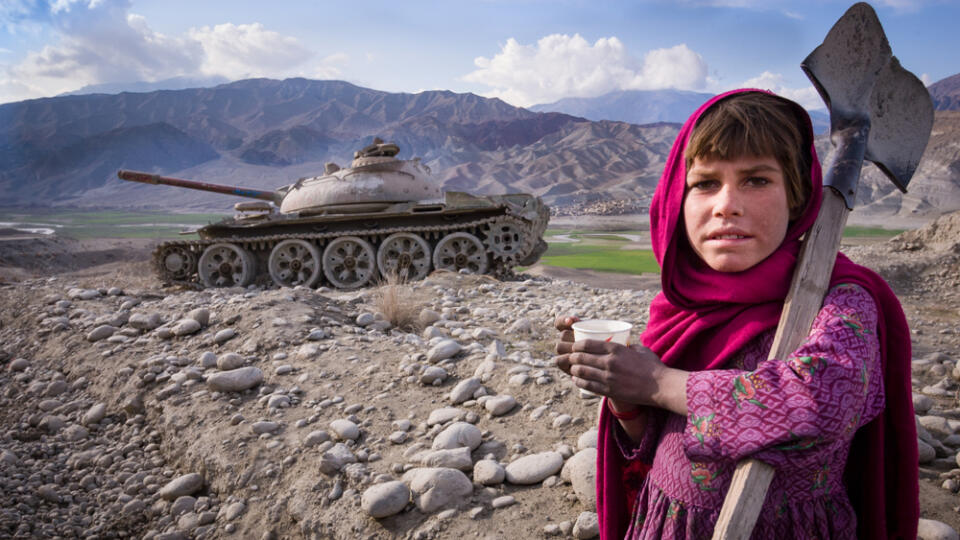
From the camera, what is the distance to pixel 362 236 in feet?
32.8

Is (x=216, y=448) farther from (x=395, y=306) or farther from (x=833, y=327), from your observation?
(x=833, y=327)

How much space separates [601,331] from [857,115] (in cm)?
87

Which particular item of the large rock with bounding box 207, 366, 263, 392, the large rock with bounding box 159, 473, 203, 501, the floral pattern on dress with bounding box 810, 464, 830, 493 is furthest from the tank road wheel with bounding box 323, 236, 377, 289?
the floral pattern on dress with bounding box 810, 464, 830, 493

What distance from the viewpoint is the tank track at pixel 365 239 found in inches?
380

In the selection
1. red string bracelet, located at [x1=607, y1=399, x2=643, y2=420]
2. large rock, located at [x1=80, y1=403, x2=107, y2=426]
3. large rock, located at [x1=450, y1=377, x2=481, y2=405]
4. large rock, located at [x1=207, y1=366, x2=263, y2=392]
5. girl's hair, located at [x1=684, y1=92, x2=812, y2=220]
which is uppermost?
girl's hair, located at [x1=684, y1=92, x2=812, y2=220]

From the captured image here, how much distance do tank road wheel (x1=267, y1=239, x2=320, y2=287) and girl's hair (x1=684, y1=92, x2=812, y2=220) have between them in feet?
31.2

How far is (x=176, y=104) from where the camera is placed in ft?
269

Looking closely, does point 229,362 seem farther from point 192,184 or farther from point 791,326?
point 192,184

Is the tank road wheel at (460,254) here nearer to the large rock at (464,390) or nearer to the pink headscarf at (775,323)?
the large rock at (464,390)

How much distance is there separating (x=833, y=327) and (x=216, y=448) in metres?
3.08

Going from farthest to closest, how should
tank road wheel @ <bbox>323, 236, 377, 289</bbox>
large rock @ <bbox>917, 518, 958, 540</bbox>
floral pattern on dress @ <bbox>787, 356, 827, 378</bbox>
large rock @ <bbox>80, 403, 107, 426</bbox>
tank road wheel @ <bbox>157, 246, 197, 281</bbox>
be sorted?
tank road wheel @ <bbox>157, 246, 197, 281</bbox>, tank road wheel @ <bbox>323, 236, 377, 289</bbox>, large rock @ <bbox>80, 403, 107, 426</bbox>, large rock @ <bbox>917, 518, 958, 540</bbox>, floral pattern on dress @ <bbox>787, 356, 827, 378</bbox>

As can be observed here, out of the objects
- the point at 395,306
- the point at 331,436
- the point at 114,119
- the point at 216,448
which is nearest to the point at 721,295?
→ the point at 331,436

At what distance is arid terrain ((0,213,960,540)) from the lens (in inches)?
93.0

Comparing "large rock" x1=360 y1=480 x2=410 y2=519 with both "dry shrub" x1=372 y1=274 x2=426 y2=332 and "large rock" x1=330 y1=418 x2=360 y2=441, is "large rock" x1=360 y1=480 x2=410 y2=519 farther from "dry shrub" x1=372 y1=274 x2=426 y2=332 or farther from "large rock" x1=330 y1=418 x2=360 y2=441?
"dry shrub" x1=372 y1=274 x2=426 y2=332
